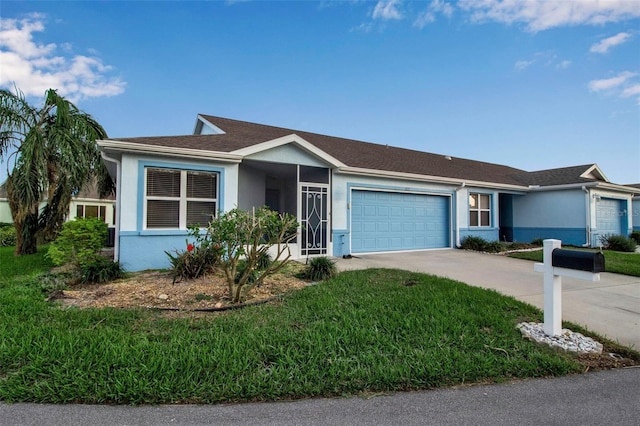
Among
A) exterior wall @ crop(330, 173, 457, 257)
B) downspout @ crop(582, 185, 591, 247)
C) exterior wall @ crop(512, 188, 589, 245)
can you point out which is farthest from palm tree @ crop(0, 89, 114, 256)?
downspout @ crop(582, 185, 591, 247)

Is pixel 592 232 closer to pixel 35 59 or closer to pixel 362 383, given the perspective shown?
pixel 362 383

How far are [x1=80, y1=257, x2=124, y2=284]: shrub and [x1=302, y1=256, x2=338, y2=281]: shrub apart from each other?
14.2ft

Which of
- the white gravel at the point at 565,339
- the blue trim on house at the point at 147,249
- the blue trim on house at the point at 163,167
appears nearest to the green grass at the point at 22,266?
the blue trim on house at the point at 147,249

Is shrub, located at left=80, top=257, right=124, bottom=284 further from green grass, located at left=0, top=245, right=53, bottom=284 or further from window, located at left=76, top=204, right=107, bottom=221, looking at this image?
window, located at left=76, top=204, right=107, bottom=221

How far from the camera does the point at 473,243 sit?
13.2 meters

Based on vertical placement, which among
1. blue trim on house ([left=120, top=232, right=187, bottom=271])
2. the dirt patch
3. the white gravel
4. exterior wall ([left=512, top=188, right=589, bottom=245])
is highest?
exterior wall ([left=512, top=188, right=589, bottom=245])

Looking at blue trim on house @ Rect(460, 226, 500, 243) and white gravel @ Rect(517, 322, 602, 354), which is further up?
blue trim on house @ Rect(460, 226, 500, 243)

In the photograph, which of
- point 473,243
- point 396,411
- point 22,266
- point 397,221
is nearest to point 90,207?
point 22,266

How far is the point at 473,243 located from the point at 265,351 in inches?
482

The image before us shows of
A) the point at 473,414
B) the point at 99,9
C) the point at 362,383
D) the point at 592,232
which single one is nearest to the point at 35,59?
the point at 99,9

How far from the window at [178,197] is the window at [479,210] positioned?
11.6m

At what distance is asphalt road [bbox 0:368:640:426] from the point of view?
240 cm

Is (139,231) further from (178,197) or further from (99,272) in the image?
(99,272)

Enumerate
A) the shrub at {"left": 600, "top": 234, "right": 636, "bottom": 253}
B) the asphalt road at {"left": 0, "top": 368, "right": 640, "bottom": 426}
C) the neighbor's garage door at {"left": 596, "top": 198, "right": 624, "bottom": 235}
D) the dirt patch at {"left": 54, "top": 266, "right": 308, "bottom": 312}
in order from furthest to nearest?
the neighbor's garage door at {"left": 596, "top": 198, "right": 624, "bottom": 235}, the shrub at {"left": 600, "top": 234, "right": 636, "bottom": 253}, the dirt patch at {"left": 54, "top": 266, "right": 308, "bottom": 312}, the asphalt road at {"left": 0, "top": 368, "right": 640, "bottom": 426}
